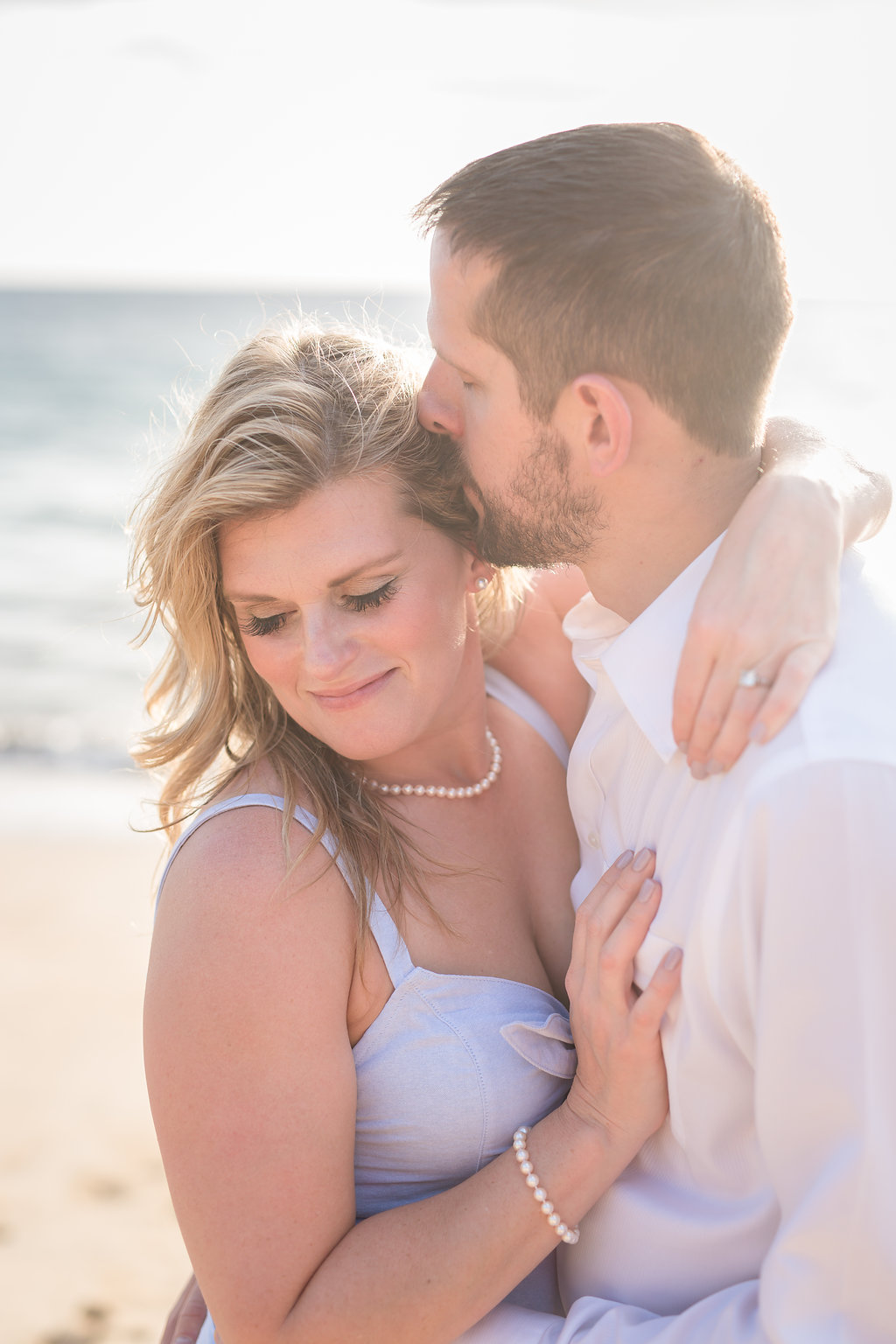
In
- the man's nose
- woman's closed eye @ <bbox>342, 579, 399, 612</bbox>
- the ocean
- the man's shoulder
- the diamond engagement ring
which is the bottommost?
the ocean

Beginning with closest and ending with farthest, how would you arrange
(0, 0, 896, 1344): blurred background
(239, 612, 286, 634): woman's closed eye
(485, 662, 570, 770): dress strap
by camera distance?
(239, 612, 286, 634): woman's closed eye, (485, 662, 570, 770): dress strap, (0, 0, 896, 1344): blurred background

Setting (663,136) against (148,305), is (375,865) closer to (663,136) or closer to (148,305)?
(663,136)

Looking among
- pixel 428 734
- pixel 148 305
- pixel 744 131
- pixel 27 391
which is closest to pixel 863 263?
pixel 744 131

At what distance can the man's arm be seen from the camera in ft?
5.79

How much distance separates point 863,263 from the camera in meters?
25.0

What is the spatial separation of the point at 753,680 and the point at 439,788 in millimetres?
1178

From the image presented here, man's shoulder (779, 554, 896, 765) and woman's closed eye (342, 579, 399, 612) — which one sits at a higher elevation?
man's shoulder (779, 554, 896, 765)

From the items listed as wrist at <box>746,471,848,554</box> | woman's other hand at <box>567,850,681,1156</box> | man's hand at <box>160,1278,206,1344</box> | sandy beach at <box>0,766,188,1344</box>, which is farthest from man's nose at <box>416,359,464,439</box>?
sandy beach at <box>0,766,188,1344</box>

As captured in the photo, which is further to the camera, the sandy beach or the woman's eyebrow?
the sandy beach

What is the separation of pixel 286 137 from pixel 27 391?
→ 1146 centimetres

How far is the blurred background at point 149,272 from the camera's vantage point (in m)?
4.73

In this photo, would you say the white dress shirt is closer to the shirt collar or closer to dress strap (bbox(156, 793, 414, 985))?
the shirt collar

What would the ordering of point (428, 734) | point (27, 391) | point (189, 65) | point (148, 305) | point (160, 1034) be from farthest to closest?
point (189, 65) → point (148, 305) → point (27, 391) → point (428, 734) → point (160, 1034)

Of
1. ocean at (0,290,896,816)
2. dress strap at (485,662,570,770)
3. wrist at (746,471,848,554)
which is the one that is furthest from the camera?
ocean at (0,290,896,816)
